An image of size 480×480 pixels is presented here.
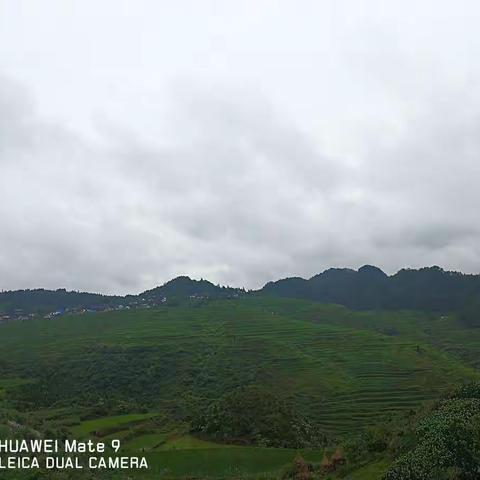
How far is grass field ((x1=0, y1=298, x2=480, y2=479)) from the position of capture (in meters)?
47.1

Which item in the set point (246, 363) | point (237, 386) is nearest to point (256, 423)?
point (237, 386)

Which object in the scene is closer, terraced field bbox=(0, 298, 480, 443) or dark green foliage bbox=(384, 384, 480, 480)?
dark green foliage bbox=(384, 384, 480, 480)

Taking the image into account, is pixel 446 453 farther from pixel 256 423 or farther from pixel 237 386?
pixel 237 386

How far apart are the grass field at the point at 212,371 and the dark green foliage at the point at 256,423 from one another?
2248 millimetres

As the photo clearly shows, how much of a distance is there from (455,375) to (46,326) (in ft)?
357

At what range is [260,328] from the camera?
116 m

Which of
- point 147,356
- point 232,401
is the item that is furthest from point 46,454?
point 147,356

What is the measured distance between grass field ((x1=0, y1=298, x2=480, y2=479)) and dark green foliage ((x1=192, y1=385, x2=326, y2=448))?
7.37 feet

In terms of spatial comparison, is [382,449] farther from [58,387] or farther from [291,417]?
[58,387]

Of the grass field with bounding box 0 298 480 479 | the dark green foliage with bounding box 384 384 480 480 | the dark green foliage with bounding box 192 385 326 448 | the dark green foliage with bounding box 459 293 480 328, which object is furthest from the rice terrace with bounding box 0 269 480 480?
the dark green foliage with bounding box 459 293 480 328

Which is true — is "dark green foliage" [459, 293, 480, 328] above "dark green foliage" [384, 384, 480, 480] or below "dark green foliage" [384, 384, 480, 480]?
above

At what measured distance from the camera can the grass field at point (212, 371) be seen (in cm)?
4706

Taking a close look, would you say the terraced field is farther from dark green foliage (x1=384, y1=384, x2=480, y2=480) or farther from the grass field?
dark green foliage (x1=384, y1=384, x2=480, y2=480)

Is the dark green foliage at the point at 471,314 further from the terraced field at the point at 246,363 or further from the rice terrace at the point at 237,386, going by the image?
the terraced field at the point at 246,363
